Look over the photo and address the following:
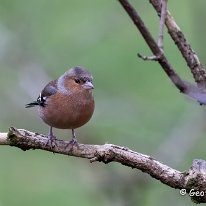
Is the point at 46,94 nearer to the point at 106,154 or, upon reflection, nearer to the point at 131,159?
the point at 106,154

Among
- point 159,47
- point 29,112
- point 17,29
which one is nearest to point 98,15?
point 17,29

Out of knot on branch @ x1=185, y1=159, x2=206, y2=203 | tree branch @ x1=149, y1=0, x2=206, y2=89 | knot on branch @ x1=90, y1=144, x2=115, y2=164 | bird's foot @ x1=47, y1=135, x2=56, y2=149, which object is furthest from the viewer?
bird's foot @ x1=47, y1=135, x2=56, y2=149

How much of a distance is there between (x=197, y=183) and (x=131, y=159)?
0.59 metres

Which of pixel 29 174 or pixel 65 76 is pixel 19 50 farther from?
pixel 29 174

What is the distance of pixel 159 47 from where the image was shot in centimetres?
371

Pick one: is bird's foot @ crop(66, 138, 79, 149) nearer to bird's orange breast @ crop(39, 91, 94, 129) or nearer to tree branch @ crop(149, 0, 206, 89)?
bird's orange breast @ crop(39, 91, 94, 129)

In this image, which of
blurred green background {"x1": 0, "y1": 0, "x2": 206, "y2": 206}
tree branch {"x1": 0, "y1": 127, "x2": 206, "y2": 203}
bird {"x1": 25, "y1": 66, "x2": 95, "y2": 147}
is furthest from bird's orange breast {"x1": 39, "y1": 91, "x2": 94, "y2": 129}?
blurred green background {"x1": 0, "y1": 0, "x2": 206, "y2": 206}

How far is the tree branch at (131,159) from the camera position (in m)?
5.14

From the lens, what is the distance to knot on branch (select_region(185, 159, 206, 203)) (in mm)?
5082

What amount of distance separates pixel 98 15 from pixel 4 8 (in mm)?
1471

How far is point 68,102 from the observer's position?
6.80 meters

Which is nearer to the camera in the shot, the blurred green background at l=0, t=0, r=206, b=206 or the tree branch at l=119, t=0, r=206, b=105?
the tree branch at l=119, t=0, r=206, b=105

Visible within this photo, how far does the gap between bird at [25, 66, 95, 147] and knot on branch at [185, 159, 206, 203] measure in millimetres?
1533

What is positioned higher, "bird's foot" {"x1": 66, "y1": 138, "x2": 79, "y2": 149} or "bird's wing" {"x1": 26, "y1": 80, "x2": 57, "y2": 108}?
"bird's wing" {"x1": 26, "y1": 80, "x2": 57, "y2": 108}
